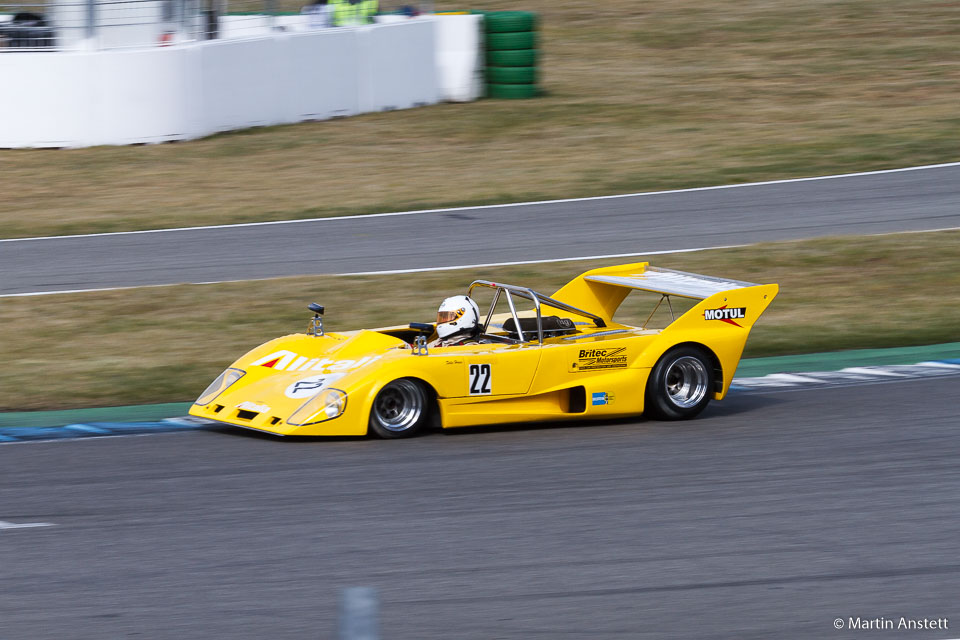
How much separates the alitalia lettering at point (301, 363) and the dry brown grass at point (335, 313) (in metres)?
1.30

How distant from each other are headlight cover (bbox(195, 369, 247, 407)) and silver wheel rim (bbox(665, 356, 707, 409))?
2.80 metres

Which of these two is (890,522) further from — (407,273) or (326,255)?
(326,255)

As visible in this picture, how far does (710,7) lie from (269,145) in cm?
1550

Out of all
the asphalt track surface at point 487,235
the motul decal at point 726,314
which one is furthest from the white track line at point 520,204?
the motul decal at point 726,314

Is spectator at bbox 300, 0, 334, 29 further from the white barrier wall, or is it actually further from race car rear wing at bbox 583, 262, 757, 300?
race car rear wing at bbox 583, 262, 757, 300

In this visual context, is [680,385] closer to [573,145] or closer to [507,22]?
[573,145]

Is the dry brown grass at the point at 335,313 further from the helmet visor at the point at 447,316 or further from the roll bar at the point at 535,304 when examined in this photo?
the roll bar at the point at 535,304

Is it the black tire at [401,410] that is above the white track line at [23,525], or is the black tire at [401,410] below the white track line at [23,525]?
above

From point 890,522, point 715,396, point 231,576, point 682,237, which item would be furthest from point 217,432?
point 682,237

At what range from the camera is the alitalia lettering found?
7961 millimetres

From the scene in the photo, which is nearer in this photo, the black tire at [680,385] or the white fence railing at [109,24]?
the black tire at [680,385]

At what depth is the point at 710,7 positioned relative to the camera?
30812mm

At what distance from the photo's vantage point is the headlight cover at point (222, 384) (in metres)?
8.24

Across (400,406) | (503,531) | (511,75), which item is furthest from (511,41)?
(503,531)
